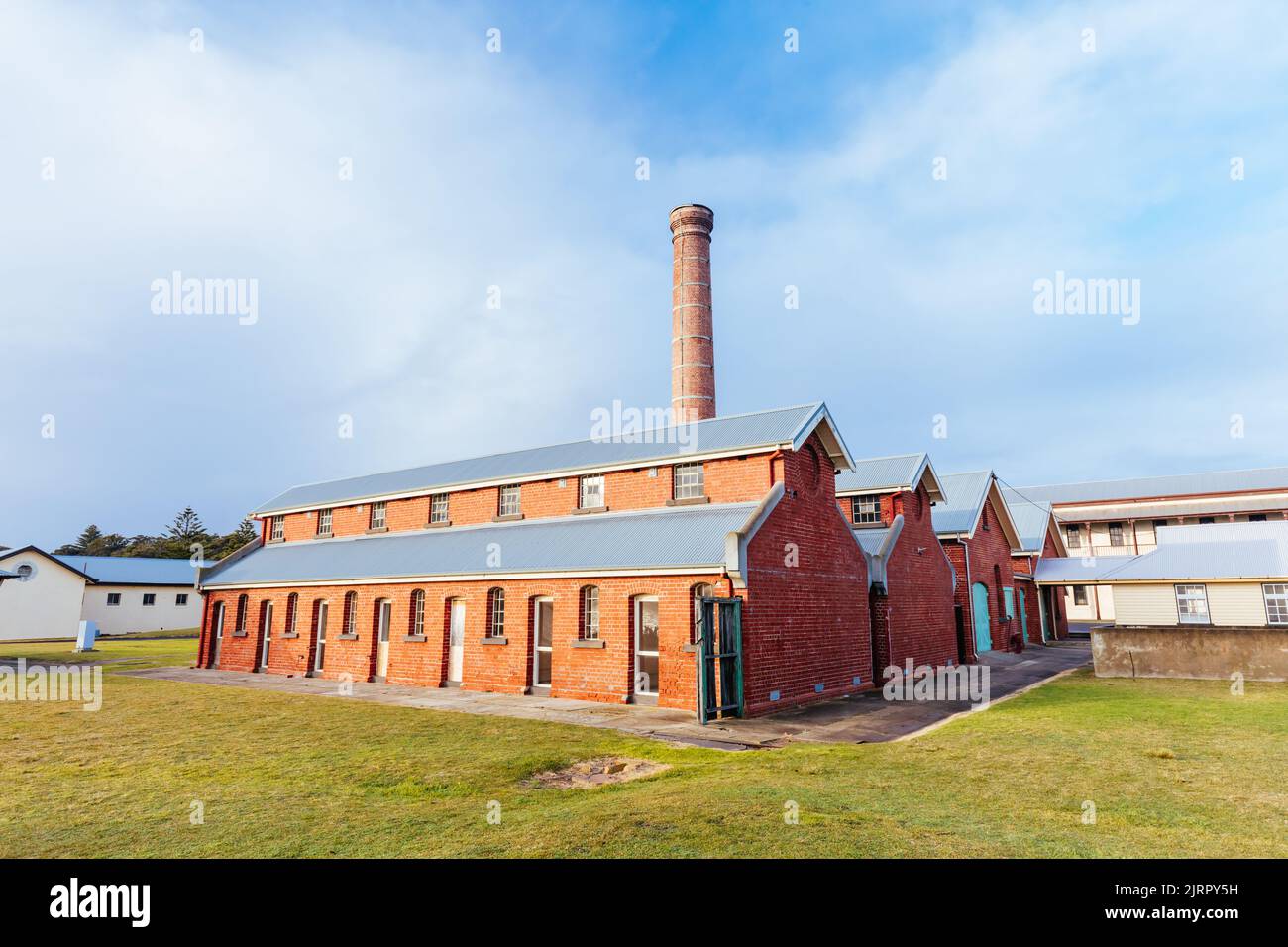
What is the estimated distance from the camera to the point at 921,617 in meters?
24.1

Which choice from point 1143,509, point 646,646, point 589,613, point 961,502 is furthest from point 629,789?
point 1143,509

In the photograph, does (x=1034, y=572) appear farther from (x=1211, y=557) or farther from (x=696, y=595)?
(x=696, y=595)

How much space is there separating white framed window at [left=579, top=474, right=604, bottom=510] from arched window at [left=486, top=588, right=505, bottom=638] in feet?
12.1

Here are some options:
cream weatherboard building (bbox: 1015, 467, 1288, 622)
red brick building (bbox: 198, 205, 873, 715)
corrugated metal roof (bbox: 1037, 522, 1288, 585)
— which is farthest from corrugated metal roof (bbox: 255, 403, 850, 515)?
cream weatherboard building (bbox: 1015, 467, 1288, 622)

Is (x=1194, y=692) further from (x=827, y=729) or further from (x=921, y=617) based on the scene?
(x=827, y=729)

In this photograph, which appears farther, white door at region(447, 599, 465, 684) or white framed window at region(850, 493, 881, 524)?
white framed window at region(850, 493, 881, 524)

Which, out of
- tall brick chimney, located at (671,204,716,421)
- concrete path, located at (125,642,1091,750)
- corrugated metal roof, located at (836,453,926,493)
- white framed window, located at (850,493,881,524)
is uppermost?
tall brick chimney, located at (671,204,716,421)

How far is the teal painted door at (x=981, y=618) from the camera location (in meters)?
30.3

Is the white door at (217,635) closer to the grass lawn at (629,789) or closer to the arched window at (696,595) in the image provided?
the grass lawn at (629,789)

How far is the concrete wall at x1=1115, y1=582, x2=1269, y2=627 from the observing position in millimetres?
25688

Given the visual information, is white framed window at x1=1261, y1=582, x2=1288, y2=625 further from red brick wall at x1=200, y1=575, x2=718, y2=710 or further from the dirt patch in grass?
the dirt patch in grass

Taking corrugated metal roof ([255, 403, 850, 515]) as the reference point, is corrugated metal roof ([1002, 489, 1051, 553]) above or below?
below

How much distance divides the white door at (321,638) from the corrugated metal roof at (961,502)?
23569 millimetres

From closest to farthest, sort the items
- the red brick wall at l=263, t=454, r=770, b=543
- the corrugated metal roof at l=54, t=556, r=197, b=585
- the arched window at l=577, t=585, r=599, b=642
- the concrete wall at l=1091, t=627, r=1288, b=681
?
1. the arched window at l=577, t=585, r=599, b=642
2. the red brick wall at l=263, t=454, r=770, b=543
3. the concrete wall at l=1091, t=627, r=1288, b=681
4. the corrugated metal roof at l=54, t=556, r=197, b=585
